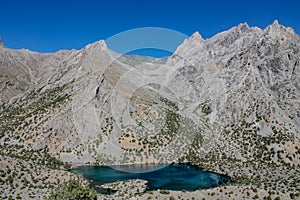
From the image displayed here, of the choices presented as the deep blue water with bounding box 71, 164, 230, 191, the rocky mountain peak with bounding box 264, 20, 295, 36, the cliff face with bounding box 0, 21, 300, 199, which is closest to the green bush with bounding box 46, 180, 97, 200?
the deep blue water with bounding box 71, 164, 230, 191

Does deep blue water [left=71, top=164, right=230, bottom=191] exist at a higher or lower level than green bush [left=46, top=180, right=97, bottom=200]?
higher

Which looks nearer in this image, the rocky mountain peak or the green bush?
the green bush

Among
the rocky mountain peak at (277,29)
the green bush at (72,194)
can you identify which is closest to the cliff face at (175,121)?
the rocky mountain peak at (277,29)

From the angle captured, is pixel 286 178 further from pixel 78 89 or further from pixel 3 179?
pixel 78 89

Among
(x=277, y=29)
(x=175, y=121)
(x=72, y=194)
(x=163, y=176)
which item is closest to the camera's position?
(x=72, y=194)

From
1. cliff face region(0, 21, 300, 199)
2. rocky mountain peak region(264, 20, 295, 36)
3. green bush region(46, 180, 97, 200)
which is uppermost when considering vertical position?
rocky mountain peak region(264, 20, 295, 36)

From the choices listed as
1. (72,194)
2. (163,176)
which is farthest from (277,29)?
(72,194)

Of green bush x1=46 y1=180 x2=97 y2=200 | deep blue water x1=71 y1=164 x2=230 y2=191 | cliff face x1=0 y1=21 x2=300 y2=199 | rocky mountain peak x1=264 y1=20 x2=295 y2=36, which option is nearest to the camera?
green bush x1=46 y1=180 x2=97 y2=200

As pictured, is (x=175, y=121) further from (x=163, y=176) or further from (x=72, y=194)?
(x=72, y=194)

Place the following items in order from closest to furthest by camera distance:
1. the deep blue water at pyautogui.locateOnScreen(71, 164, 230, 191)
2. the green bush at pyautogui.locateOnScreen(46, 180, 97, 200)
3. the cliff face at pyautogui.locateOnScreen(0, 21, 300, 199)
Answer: the green bush at pyautogui.locateOnScreen(46, 180, 97, 200) < the deep blue water at pyautogui.locateOnScreen(71, 164, 230, 191) < the cliff face at pyautogui.locateOnScreen(0, 21, 300, 199)

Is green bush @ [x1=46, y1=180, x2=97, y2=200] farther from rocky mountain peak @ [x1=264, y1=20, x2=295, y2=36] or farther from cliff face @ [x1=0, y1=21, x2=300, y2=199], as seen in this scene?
rocky mountain peak @ [x1=264, y1=20, x2=295, y2=36]

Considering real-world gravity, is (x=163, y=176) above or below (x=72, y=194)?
above
